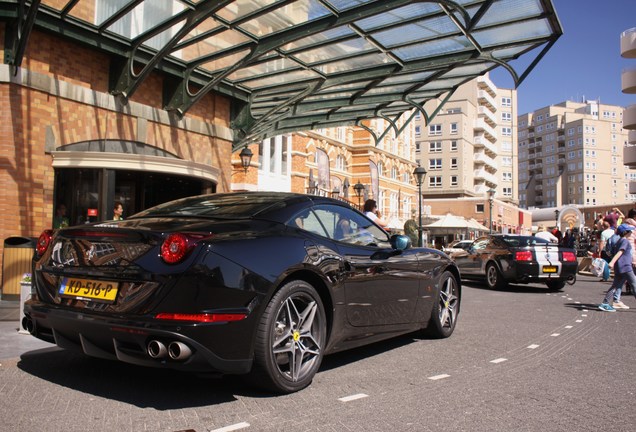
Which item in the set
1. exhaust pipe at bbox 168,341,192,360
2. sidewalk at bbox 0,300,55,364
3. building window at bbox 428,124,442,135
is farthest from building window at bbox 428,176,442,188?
exhaust pipe at bbox 168,341,192,360

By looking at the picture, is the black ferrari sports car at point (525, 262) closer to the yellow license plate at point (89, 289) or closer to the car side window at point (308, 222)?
the car side window at point (308, 222)

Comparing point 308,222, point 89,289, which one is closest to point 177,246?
point 89,289

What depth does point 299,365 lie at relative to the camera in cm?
382

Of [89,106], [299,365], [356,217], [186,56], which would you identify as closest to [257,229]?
[299,365]

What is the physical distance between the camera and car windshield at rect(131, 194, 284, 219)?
161 inches

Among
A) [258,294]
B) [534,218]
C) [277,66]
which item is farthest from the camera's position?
[534,218]

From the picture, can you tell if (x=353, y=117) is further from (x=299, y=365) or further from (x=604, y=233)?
(x=299, y=365)

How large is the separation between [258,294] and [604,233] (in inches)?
588

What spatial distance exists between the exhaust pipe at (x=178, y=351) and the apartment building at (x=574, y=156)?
458ft

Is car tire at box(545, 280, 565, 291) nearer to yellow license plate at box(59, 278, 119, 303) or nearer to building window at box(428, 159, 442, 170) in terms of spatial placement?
yellow license plate at box(59, 278, 119, 303)

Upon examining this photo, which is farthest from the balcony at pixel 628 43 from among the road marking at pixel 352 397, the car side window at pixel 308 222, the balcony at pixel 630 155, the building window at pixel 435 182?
the road marking at pixel 352 397

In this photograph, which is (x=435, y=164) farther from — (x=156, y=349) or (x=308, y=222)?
(x=156, y=349)

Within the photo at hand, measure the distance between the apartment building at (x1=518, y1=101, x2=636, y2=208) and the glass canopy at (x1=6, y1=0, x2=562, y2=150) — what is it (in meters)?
129

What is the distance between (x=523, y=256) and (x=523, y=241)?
0.61m
